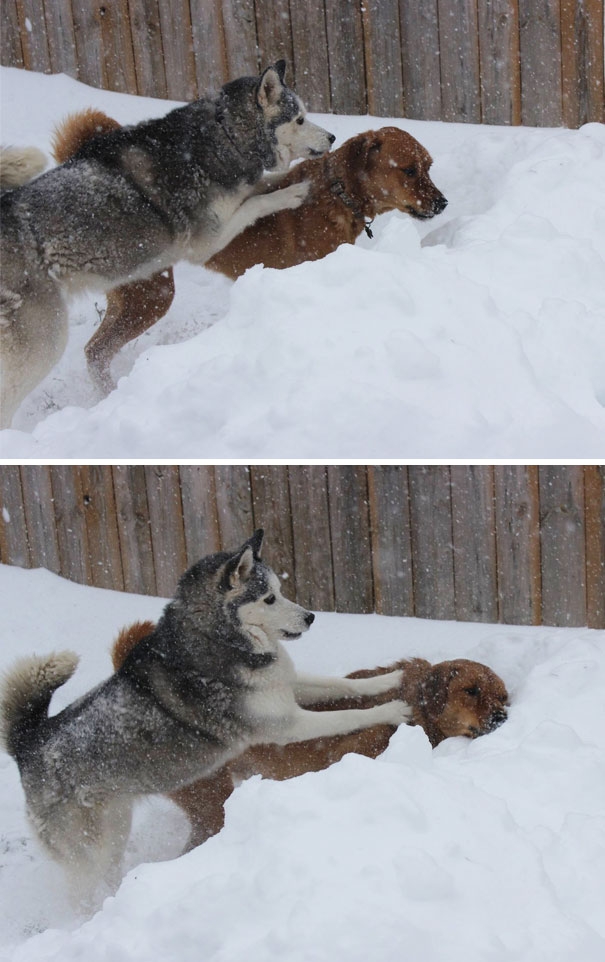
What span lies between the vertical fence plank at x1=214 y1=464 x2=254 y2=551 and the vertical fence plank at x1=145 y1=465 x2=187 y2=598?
323 millimetres

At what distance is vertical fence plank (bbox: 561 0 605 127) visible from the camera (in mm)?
7113

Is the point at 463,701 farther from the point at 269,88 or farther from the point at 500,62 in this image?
the point at 500,62

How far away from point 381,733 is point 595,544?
1.98m

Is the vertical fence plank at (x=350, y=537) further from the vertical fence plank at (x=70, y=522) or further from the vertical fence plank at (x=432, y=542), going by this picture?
the vertical fence plank at (x=70, y=522)

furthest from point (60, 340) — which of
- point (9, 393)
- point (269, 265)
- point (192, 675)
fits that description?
point (192, 675)

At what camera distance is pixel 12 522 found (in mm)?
7809

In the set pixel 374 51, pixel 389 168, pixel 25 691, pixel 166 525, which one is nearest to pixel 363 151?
pixel 389 168

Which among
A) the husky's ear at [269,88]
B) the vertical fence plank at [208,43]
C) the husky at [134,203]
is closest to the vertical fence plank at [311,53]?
the vertical fence plank at [208,43]

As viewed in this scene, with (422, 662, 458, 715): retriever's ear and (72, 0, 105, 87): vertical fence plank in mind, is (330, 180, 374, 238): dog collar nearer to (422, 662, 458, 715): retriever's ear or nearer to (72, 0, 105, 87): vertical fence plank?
(422, 662, 458, 715): retriever's ear

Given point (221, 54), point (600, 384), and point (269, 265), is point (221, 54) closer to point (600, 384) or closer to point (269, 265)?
point (269, 265)

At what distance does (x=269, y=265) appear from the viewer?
599 cm

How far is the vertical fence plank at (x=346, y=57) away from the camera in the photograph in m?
7.58

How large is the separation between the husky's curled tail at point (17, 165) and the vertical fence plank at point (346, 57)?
3227 millimetres

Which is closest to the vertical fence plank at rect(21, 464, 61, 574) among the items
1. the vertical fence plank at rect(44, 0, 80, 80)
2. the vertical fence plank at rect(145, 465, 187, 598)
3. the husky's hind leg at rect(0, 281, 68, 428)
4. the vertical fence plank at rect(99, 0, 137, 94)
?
the vertical fence plank at rect(145, 465, 187, 598)
